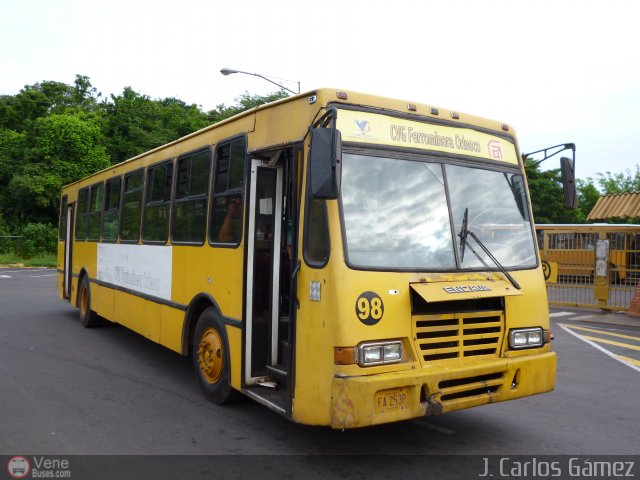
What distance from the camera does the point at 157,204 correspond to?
7.95m

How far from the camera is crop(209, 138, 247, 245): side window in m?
5.75

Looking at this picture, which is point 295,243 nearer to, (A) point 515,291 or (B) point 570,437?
(A) point 515,291

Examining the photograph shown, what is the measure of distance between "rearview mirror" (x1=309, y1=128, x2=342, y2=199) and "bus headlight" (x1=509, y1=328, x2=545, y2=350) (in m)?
2.07

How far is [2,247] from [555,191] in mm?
37282

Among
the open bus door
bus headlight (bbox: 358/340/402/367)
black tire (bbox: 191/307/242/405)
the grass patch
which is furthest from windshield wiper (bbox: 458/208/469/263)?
the grass patch

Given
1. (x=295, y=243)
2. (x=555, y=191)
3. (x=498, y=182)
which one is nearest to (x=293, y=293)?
(x=295, y=243)

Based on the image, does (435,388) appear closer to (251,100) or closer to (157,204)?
(157,204)

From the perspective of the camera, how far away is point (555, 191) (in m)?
42.4

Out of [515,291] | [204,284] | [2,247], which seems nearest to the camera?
[515,291]

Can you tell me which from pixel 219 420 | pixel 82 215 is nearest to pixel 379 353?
pixel 219 420

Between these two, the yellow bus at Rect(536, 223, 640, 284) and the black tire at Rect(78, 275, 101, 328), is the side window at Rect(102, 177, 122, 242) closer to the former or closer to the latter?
the black tire at Rect(78, 275, 101, 328)

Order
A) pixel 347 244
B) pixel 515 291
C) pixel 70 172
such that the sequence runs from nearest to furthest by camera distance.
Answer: pixel 347 244
pixel 515 291
pixel 70 172

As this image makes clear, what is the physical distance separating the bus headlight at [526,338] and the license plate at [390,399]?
1.20 metres

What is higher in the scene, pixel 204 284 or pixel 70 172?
pixel 70 172
